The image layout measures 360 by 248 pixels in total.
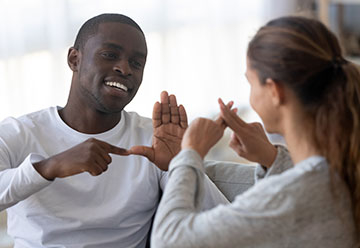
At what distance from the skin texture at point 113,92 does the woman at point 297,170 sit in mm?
321

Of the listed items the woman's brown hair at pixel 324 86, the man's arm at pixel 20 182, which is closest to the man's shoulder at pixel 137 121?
the man's arm at pixel 20 182

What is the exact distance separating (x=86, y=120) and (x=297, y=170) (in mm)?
745

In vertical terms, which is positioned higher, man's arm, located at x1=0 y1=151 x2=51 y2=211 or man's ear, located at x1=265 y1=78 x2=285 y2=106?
man's ear, located at x1=265 y1=78 x2=285 y2=106

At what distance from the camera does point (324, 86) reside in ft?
3.84

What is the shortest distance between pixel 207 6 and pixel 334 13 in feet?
5.63

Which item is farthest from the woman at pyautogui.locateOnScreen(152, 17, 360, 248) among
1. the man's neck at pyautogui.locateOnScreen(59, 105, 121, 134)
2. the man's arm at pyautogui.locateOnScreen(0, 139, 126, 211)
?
the man's neck at pyautogui.locateOnScreen(59, 105, 121, 134)

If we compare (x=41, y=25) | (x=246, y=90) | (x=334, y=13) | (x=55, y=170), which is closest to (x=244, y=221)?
(x=55, y=170)

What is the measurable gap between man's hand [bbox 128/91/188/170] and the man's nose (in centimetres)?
14

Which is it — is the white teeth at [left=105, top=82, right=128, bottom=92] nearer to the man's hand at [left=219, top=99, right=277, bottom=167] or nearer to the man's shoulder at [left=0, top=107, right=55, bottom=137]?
the man's shoulder at [left=0, top=107, right=55, bottom=137]

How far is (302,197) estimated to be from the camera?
3.68ft

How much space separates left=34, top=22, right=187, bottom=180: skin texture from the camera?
5.08 ft

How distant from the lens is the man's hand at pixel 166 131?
60.5 inches

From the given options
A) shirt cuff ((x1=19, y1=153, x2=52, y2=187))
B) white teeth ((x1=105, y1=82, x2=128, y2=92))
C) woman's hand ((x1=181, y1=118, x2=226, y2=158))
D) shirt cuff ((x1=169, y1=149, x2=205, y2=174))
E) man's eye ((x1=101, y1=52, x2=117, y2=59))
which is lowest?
shirt cuff ((x1=19, y1=153, x2=52, y2=187))

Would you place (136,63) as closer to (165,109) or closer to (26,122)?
(165,109)
